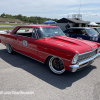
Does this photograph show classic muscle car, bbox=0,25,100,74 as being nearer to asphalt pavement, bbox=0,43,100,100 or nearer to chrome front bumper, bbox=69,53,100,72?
chrome front bumper, bbox=69,53,100,72

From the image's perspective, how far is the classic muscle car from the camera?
3.18 m

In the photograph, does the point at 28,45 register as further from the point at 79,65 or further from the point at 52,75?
the point at 79,65

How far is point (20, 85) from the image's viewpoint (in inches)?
119

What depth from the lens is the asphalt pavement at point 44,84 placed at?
2619 millimetres

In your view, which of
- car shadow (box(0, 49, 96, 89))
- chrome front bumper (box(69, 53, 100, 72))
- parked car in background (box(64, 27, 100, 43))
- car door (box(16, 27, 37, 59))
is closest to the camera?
chrome front bumper (box(69, 53, 100, 72))

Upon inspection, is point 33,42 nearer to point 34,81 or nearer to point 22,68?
point 22,68

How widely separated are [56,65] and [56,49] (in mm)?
612

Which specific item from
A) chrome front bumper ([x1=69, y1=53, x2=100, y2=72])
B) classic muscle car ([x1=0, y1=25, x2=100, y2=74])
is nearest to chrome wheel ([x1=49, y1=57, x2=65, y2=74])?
classic muscle car ([x1=0, y1=25, x2=100, y2=74])

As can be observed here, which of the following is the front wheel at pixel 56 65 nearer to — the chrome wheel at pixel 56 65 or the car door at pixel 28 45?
the chrome wheel at pixel 56 65

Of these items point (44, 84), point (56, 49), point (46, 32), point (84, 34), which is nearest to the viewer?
point (44, 84)

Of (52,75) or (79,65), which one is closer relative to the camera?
(79,65)

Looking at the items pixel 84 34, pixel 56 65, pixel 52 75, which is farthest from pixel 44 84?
pixel 84 34

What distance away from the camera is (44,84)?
123 inches

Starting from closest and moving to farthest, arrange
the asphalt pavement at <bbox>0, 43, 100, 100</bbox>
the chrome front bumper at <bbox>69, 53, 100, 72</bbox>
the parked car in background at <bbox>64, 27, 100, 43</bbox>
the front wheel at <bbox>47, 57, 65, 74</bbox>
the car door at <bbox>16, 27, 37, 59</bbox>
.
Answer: the asphalt pavement at <bbox>0, 43, 100, 100</bbox> < the chrome front bumper at <bbox>69, 53, 100, 72</bbox> < the front wheel at <bbox>47, 57, 65, 74</bbox> < the car door at <bbox>16, 27, 37, 59</bbox> < the parked car in background at <bbox>64, 27, 100, 43</bbox>
